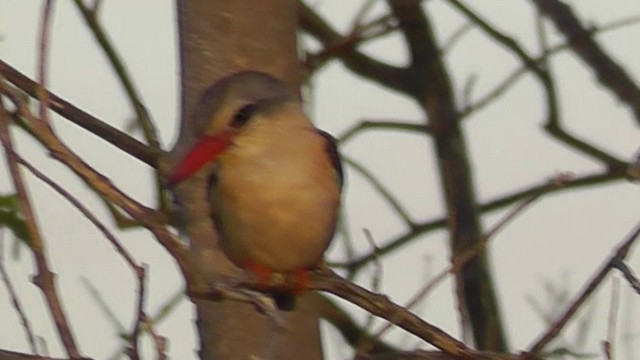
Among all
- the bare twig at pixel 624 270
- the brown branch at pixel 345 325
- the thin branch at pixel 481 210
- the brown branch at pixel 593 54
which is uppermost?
the brown branch at pixel 593 54

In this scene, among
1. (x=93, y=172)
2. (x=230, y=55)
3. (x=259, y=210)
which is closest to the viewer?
(x=93, y=172)

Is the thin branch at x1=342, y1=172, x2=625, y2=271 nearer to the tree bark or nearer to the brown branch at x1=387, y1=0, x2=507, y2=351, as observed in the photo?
the brown branch at x1=387, y1=0, x2=507, y2=351

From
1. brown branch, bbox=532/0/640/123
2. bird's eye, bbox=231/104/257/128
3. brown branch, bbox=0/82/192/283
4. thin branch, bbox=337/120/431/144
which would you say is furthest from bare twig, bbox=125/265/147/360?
brown branch, bbox=532/0/640/123

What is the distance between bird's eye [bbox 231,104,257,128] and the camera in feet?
2.47

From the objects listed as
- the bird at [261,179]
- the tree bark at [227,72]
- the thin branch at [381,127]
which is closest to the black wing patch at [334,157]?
the bird at [261,179]

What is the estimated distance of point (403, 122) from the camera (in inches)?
53.8

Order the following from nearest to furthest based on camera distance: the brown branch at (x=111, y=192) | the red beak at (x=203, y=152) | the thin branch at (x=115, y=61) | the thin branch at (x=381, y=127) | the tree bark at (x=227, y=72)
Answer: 1. the brown branch at (x=111, y=192)
2. the red beak at (x=203, y=152)
3. the tree bark at (x=227, y=72)
4. the thin branch at (x=115, y=61)
5. the thin branch at (x=381, y=127)

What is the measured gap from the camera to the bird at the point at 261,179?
0.74 metres

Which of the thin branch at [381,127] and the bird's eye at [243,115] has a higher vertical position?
the bird's eye at [243,115]

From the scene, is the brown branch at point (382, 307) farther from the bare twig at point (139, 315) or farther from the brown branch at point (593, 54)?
the brown branch at point (593, 54)

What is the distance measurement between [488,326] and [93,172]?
0.75 metres

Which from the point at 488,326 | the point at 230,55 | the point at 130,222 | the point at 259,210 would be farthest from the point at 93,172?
the point at 488,326

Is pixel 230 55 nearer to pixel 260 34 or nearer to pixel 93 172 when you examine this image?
pixel 260 34

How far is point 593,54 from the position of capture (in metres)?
1.33
